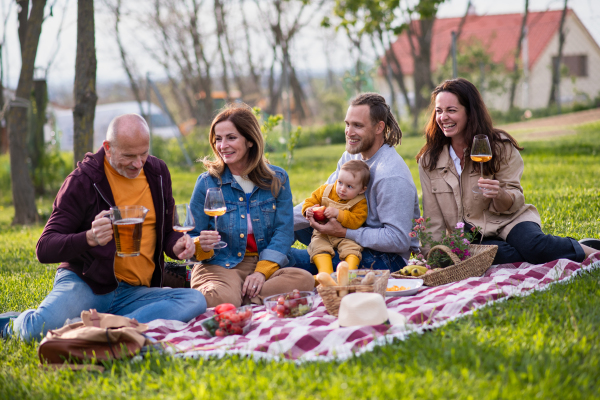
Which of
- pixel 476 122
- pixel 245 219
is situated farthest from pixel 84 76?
pixel 476 122

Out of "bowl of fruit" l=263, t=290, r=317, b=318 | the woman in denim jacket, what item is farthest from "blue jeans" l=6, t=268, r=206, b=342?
"bowl of fruit" l=263, t=290, r=317, b=318

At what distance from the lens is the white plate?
4.05 meters

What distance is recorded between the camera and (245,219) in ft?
14.9

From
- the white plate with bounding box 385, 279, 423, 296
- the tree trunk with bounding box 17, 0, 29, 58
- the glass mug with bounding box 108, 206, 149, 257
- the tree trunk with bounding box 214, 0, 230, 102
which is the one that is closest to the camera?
the glass mug with bounding box 108, 206, 149, 257

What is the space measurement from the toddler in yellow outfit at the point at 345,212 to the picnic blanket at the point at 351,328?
2.12 feet

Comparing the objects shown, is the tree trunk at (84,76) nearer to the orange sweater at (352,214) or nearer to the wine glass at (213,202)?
the orange sweater at (352,214)

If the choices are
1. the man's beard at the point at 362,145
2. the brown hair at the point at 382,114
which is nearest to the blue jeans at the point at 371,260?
the man's beard at the point at 362,145

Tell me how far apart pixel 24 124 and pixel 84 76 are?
3193mm

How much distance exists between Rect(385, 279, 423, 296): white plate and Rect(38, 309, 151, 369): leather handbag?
179cm

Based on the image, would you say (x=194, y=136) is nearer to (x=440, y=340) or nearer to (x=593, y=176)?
(x=593, y=176)

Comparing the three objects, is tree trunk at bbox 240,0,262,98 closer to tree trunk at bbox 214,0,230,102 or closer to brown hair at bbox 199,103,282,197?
tree trunk at bbox 214,0,230,102

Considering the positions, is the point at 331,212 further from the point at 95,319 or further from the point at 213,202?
the point at 95,319

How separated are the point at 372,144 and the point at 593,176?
5528mm

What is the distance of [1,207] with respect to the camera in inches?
526
